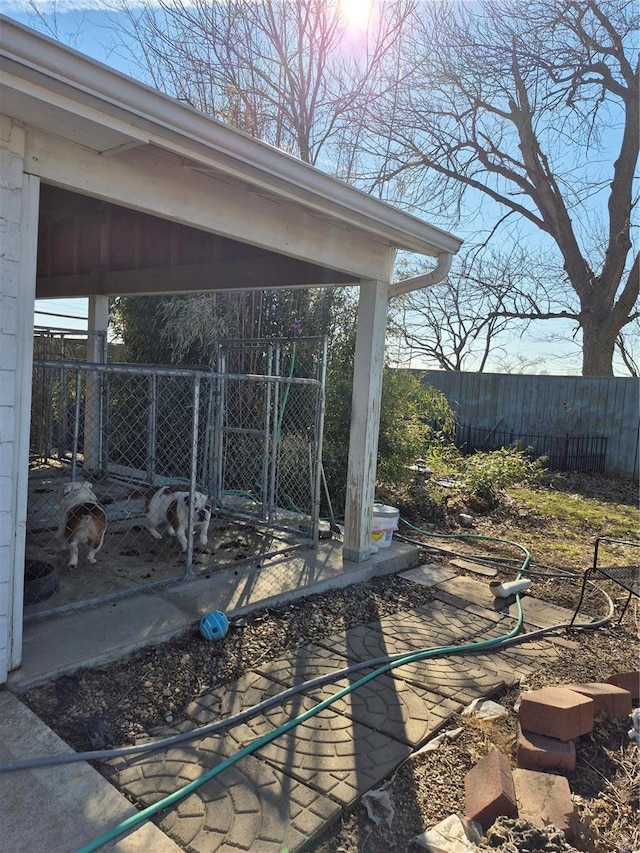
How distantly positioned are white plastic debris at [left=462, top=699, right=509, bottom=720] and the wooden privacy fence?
9.30 m

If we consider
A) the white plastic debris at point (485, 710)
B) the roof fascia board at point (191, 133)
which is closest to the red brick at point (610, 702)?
the white plastic debris at point (485, 710)

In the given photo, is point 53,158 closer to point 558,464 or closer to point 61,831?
point 61,831

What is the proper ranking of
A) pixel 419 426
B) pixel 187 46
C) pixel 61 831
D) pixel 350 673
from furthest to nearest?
pixel 187 46
pixel 419 426
pixel 350 673
pixel 61 831

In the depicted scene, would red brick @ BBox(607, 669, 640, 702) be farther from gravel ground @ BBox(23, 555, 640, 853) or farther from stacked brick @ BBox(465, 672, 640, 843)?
gravel ground @ BBox(23, 555, 640, 853)

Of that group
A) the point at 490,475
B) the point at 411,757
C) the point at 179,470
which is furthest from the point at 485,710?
the point at 179,470

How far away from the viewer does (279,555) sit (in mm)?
4934

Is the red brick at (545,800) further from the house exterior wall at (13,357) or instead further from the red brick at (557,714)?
the house exterior wall at (13,357)

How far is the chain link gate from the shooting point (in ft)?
13.9

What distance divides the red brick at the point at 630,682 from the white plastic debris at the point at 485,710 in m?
0.67

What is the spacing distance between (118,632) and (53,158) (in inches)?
97.4

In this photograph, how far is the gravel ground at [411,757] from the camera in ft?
6.99

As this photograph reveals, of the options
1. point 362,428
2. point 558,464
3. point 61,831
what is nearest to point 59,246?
point 362,428

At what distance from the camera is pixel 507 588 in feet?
15.3

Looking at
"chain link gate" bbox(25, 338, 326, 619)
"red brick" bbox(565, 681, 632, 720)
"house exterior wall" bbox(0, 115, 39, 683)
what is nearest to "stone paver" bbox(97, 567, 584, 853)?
"red brick" bbox(565, 681, 632, 720)
